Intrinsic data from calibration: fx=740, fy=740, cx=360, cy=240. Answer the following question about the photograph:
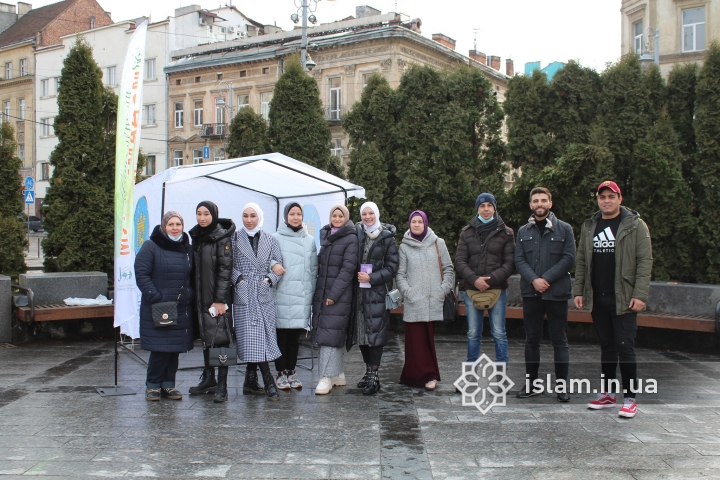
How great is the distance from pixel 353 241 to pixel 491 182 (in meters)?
5.10

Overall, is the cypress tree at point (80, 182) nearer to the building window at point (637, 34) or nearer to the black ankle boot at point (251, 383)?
the black ankle boot at point (251, 383)

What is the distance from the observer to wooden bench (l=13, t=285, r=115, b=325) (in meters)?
10.2

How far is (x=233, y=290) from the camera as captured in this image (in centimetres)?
722

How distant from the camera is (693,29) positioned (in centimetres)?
3388

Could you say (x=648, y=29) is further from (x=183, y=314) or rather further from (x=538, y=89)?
(x=183, y=314)

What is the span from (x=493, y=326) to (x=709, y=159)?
4.76 meters

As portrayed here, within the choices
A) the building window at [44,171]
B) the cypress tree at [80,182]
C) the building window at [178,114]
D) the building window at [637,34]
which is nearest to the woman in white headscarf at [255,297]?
the cypress tree at [80,182]

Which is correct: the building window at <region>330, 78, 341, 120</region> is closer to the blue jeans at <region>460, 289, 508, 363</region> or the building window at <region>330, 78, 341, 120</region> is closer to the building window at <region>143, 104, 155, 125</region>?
the building window at <region>143, 104, 155, 125</region>

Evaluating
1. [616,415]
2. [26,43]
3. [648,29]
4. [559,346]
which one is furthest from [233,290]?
[26,43]

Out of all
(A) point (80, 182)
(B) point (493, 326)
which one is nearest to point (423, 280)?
(B) point (493, 326)

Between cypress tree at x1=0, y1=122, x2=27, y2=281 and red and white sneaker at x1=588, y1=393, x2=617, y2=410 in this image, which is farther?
cypress tree at x1=0, y1=122, x2=27, y2=281

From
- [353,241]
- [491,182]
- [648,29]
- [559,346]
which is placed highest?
[648,29]

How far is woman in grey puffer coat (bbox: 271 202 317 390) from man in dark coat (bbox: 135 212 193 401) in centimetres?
91

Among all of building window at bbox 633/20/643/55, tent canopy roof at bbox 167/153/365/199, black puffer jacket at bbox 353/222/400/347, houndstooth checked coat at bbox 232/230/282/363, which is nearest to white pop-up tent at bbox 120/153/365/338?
tent canopy roof at bbox 167/153/365/199
